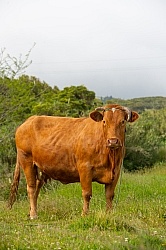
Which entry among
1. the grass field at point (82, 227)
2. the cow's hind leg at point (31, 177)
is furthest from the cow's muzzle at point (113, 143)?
the cow's hind leg at point (31, 177)

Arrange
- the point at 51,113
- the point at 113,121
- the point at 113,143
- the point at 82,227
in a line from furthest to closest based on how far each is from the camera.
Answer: the point at 51,113 → the point at 113,121 → the point at 113,143 → the point at 82,227

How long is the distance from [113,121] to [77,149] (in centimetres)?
97

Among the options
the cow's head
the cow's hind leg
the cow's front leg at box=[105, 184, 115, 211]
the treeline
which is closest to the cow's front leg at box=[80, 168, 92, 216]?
the cow's front leg at box=[105, 184, 115, 211]

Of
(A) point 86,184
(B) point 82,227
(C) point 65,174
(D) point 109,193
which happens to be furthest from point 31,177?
(B) point 82,227

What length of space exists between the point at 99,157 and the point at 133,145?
1546 centimetres

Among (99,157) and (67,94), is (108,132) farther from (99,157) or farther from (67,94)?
(67,94)

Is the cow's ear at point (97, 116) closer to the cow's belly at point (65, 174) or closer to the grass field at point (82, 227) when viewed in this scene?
the cow's belly at point (65, 174)

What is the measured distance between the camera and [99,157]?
32.1ft

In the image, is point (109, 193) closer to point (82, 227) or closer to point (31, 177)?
point (31, 177)

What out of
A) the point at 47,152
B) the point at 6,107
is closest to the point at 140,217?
the point at 47,152

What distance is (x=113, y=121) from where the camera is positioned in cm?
955

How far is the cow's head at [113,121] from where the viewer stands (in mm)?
9358

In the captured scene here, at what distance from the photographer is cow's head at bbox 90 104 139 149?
936 cm

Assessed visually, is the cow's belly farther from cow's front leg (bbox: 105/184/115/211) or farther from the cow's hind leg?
cow's front leg (bbox: 105/184/115/211)
